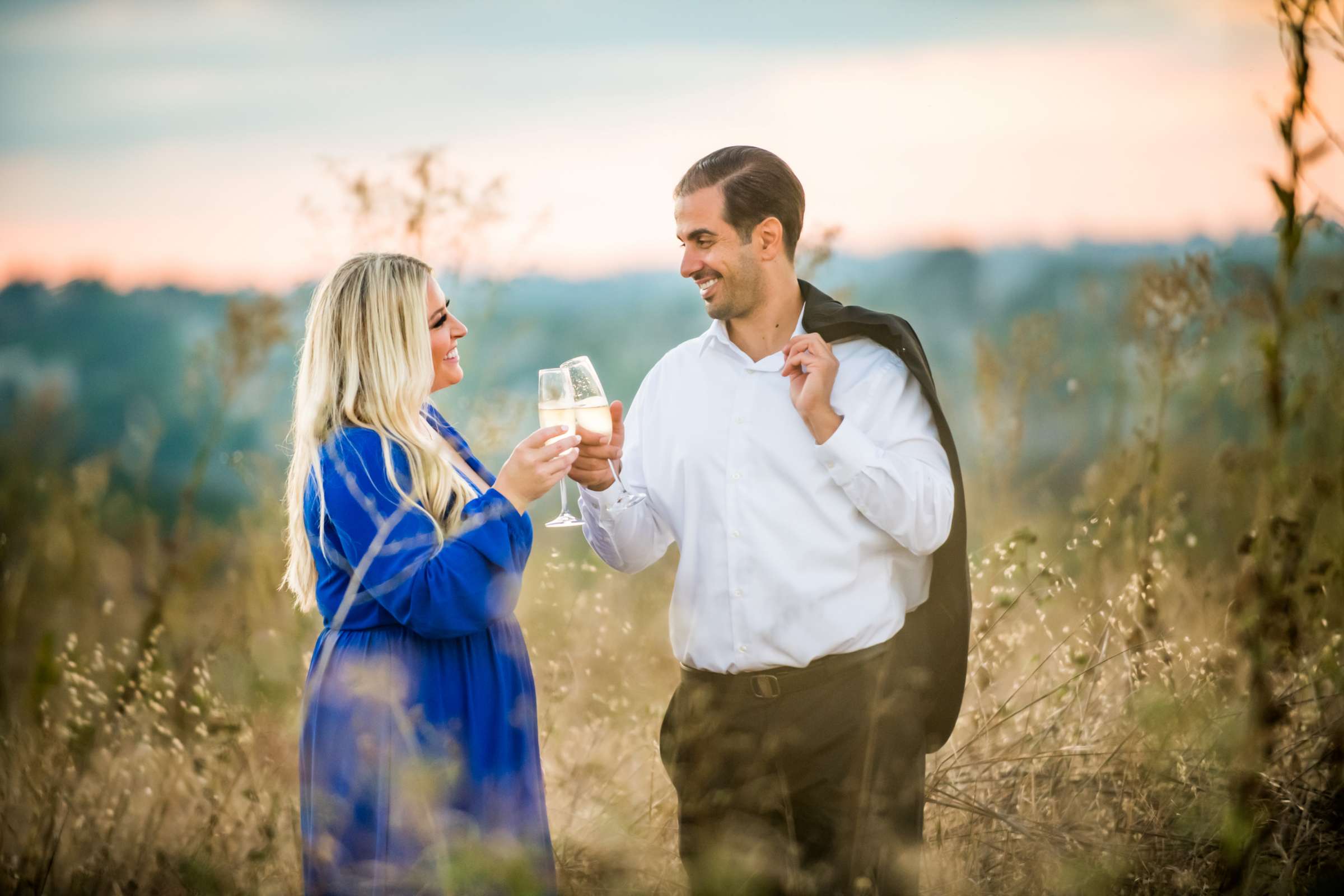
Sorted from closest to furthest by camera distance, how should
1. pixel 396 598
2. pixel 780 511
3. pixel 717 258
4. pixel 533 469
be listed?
1. pixel 396 598
2. pixel 533 469
3. pixel 780 511
4. pixel 717 258

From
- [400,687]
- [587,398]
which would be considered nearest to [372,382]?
[587,398]

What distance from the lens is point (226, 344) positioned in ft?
13.0

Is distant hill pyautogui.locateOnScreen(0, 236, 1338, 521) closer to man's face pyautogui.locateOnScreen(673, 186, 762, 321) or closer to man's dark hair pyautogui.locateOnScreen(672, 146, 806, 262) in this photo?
man's dark hair pyautogui.locateOnScreen(672, 146, 806, 262)

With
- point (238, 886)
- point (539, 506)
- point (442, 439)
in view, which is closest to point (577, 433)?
point (442, 439)

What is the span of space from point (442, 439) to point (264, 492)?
1.52 meters

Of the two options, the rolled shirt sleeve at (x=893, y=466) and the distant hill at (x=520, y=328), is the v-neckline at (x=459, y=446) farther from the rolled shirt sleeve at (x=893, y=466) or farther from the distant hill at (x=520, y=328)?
the rolled shirt sleeve at (x=893, y=466)

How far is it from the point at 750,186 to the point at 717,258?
226 mm

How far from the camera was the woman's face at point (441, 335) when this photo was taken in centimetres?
259

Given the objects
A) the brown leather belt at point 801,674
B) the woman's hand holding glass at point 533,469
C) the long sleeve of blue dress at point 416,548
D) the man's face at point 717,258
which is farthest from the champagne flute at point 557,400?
the brown leather belt at point 801,674

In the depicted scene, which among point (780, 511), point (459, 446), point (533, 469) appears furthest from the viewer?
point (780, 511)

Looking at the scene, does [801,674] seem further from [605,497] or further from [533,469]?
[533,469]

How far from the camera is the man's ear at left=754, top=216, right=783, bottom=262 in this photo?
9.75 ft

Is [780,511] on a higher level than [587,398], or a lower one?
Result: lower

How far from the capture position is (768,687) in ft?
9.00
